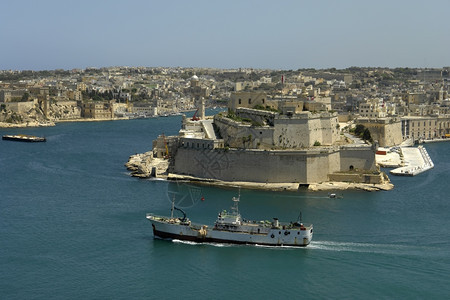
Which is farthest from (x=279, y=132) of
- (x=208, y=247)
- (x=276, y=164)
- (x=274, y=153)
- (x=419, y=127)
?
(x=419, y=127)

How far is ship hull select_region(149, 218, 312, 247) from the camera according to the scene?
14219 millimetres

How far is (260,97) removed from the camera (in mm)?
25172

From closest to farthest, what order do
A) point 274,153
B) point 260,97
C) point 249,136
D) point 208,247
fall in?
point 208,247 → point 274,153 → point 249,136 → point 260,97

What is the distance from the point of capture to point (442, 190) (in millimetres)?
20391

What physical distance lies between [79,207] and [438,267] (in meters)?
9.59

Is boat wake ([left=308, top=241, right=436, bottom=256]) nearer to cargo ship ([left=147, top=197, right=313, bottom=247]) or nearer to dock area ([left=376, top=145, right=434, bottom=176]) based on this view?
cargo ship ([left=147, top=197, right=313, bottom=247])

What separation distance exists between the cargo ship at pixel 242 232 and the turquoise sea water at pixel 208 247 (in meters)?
0.22

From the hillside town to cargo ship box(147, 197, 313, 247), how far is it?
32.0 feet

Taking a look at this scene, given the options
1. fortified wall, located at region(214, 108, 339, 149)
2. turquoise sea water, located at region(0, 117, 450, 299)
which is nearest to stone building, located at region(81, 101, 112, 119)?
turquoise sea water, located at region(0, 117, 450, 299)

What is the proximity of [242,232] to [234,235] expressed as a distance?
19 cm

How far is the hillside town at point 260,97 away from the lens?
103 feet

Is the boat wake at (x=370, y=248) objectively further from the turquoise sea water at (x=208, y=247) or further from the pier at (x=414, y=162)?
the pier at (x=414, y=162)

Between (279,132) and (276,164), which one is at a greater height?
(279,132)

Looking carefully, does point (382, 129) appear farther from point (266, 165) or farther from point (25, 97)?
point (25, 97)
